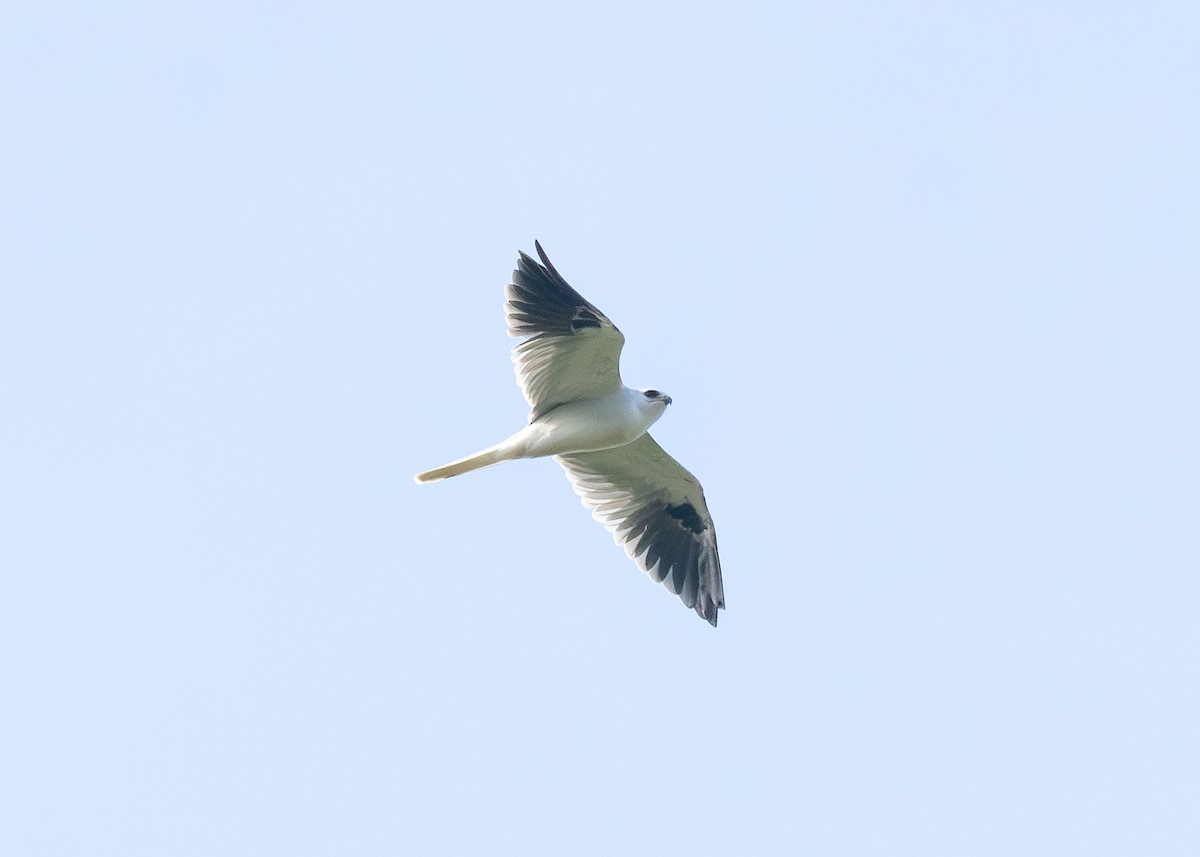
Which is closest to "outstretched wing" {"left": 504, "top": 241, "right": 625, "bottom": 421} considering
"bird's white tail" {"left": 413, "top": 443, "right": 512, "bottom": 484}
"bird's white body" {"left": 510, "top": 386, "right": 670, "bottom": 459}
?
"bird's white body" {"left": 510, "top": 386, "right": 670, "bottom": 459}

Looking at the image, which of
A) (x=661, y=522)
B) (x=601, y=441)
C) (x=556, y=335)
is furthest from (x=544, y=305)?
(x=661, y=522)

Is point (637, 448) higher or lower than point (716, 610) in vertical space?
higher

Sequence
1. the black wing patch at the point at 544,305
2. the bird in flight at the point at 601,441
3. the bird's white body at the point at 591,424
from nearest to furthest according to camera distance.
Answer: the black wing patch at the point at 544,305 < the bird in flight at the point at 601,441 < the bird's white body at the point at 591,424

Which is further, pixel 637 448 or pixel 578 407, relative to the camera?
pixel 637 448

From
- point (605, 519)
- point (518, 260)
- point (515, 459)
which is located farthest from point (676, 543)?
point (518, 260)

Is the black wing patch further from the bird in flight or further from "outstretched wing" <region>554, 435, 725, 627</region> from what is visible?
"outstretched wing" <region>554, 435, 725, 627</region>

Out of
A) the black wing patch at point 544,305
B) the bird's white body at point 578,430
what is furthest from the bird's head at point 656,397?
the black wing patch at point 544,305

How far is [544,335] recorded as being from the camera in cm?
1282

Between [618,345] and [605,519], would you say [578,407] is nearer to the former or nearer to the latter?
[618,345]

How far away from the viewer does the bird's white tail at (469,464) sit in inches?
520

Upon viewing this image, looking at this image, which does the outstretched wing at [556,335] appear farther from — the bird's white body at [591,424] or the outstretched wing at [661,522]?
the outstretched wing at [661,522]

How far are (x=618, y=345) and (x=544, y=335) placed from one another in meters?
0.64

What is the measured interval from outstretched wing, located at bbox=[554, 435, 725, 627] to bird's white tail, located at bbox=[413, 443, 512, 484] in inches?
60.0

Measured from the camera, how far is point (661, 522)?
49.0 feet
